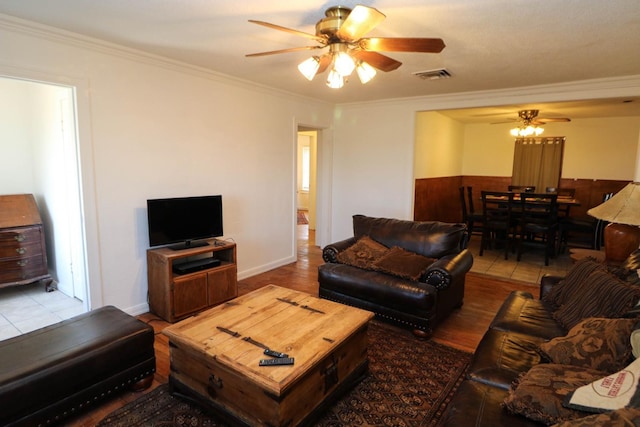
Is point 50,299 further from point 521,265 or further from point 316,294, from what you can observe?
point 521,265

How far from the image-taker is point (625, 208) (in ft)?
8.93

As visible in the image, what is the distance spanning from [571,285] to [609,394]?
1.41 meters

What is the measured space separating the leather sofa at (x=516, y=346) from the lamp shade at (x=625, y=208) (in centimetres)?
52

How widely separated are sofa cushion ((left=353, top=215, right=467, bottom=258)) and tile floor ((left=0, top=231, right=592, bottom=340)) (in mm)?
1739

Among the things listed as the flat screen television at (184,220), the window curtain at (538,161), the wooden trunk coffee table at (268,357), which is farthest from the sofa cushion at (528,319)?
the window curtain at (538,161)

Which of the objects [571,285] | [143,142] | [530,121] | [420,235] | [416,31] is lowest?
[571,285]

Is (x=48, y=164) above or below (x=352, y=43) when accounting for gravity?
below

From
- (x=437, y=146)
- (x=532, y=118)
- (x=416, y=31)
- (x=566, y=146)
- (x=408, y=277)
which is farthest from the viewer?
(x=566, y=146)

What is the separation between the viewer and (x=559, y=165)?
716 centimetres

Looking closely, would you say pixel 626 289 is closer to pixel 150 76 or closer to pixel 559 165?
pixel 150 76

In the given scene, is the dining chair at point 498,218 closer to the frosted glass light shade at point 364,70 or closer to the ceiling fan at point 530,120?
the ceiling fan at point 530,120

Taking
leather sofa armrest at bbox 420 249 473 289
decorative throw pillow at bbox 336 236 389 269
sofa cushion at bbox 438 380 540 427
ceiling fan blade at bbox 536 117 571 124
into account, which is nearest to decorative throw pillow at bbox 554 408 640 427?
sofa cushion at bbox 438 380 540 427

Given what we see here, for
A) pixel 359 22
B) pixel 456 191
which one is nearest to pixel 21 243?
Result: pixel 359 22

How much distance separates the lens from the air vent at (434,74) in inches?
141
